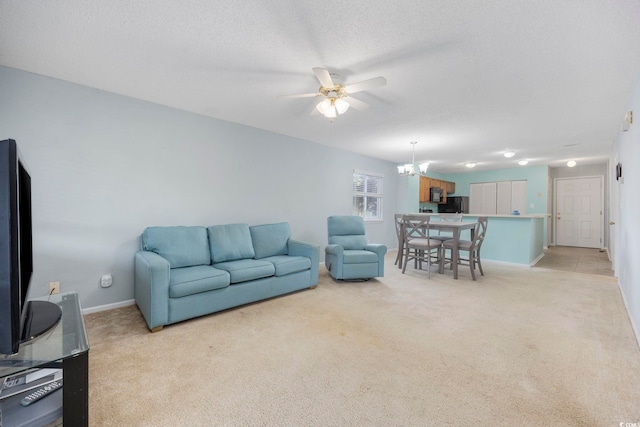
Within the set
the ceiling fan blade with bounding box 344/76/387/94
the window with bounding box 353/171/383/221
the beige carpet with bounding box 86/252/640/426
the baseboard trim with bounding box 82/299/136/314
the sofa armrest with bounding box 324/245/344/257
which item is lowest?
the beige carpet with bounding box 86/252/640/426

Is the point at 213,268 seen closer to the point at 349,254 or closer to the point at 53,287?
the point at 53,287

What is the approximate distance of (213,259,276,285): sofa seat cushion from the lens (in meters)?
2.86

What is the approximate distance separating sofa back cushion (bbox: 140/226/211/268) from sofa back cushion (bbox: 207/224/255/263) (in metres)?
0.09

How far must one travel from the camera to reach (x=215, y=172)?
365 centimetres

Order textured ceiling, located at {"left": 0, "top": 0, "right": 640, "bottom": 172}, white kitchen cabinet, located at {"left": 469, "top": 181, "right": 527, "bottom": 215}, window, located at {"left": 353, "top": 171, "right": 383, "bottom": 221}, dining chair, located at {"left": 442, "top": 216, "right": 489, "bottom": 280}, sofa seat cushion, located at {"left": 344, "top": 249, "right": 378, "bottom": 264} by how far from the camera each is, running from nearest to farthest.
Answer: textured ceiling, located at {"left": 0, "top": 0, "right": 640, "bottom": 172} → sofa seat cushion, located at {"left": 344, "top": 249, "right": 378, "bottom": 264} → dining chair, located at {"left": 442, "top": 216, "right": 489, "bottom": 280} → window, located at {"left": 353, "top": 171, "right": 383, "bottom": 221} → white kitchen cabinet, located at {"left": 469, "top": 181, "right": 527, "bottom": 215}

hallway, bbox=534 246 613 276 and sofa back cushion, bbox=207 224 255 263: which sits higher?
sofa back cushion, bbox=207 224 255 263

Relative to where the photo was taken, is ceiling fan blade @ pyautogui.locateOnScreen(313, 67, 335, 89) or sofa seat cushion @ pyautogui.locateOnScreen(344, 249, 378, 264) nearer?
ceiling fan blade @ pyautogui.locateOnScreen(313, 67, 335, 89)

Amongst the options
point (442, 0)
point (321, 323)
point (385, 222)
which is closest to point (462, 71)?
point (442, 0)

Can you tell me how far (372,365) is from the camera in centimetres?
189

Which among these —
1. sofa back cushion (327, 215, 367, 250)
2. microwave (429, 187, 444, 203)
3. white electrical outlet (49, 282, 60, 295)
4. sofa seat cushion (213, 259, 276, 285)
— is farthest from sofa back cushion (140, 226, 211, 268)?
microwave (429, 187, 444, 203)

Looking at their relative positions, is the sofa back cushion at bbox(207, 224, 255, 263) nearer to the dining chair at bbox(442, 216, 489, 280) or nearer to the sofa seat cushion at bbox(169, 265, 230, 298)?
the sofa seat cushion at bbox(169, 265, 230, 298)

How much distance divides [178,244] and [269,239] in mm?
1122

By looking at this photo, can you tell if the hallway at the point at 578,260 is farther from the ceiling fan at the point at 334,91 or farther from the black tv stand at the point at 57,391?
the black tv stand at the point at 57,391

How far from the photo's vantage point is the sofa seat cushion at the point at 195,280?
246 cm
